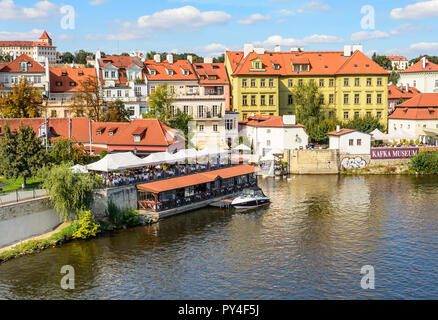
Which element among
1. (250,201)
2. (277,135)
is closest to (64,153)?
(250,201)

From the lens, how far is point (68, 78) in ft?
276

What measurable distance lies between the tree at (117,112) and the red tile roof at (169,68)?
27.7 ft

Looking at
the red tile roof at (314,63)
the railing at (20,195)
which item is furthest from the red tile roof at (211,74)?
the railing at (20,195)

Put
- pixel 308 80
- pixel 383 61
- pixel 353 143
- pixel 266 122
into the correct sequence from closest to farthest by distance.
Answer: pixel 353 143 < pixel 266 122 < pixel 308 80 < pixel 383 61

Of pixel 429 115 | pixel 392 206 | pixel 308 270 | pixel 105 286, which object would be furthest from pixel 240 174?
pixel 429 115

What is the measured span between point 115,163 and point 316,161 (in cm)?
3627

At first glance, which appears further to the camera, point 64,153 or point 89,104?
point 89,104

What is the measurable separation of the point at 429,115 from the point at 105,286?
6866 cm

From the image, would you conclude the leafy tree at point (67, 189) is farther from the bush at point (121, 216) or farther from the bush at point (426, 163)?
the bush at point (426, 163)

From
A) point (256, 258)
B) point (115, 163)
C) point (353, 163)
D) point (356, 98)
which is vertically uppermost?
point (356, 98)

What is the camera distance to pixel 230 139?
79.4 m

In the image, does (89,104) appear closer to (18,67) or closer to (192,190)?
(18,67)
